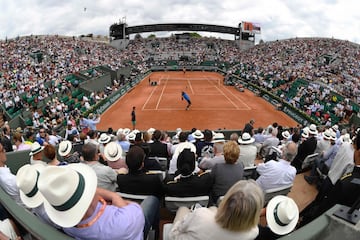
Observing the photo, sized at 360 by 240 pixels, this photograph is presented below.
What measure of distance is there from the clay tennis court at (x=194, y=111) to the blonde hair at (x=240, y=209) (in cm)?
1801

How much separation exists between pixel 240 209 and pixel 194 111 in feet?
77.3

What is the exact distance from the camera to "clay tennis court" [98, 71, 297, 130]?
21469 mm

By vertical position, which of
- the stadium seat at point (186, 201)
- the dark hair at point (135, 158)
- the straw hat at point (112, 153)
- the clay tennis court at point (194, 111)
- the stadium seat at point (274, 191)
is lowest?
the clay tennis court at point (194, 111)

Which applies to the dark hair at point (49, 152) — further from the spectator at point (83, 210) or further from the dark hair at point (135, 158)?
the spectator at point (83, 210)

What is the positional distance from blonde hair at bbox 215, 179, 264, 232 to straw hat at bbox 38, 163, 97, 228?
1.19 metres

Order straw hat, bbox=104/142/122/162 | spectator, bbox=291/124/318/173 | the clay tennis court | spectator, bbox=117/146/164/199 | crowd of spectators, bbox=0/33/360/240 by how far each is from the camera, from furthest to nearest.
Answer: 1. the clay tennis court
2. spectator, bbox=291/124/318/173
3. straw hat, bbox=104/142/122/162
4. crowd of spectators, bbox=0/33/360/240
5. spectator, bbox=117/146/164/199

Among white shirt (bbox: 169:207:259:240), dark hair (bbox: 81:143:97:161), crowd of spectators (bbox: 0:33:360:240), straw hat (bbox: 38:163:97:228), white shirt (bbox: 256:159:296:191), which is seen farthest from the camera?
white shirt (bbox: 256:159:296:191)

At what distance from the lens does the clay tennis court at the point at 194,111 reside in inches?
845

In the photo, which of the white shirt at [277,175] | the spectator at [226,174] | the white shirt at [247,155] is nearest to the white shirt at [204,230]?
the spectator at [226,174]

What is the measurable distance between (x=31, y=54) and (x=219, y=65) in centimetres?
4034

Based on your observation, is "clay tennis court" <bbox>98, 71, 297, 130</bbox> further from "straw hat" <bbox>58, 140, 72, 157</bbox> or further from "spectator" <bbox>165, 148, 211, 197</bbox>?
"spectator" <bbox>165, 148, 211, 197</bbox>

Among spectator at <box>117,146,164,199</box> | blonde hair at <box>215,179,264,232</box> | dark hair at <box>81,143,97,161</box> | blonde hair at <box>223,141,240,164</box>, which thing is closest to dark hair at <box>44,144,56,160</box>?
dark hair at <box>81,143,97,161</box>

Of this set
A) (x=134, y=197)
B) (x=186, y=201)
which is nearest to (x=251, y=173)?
(x=186, y=201)

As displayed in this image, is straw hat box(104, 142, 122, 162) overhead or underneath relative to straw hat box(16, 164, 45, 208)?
underneath
